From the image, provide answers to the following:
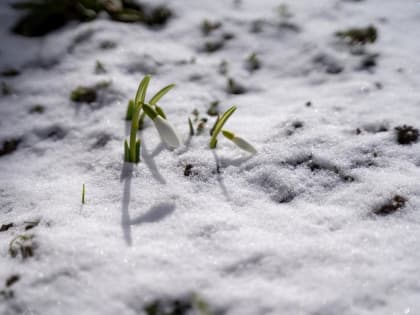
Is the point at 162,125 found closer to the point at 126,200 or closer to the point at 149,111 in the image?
the point at 149,111

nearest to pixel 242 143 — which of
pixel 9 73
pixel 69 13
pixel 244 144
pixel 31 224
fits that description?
pixel 244 144

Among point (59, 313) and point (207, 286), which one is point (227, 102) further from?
point (59, 313)

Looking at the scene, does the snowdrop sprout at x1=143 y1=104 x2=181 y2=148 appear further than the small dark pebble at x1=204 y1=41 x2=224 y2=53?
No

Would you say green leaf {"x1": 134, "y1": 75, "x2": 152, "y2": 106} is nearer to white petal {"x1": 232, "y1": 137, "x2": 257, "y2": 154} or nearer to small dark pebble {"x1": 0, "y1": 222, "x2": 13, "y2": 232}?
white petal {"x1": 232, "y1": 137, "x2": 257, "y2": 154}

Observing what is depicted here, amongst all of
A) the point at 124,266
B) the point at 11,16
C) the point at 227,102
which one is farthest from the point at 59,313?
the point at 11,16

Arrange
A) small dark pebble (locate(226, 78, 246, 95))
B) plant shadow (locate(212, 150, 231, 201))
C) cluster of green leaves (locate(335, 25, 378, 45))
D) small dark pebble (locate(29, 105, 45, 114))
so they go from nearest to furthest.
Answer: plant shadow (locate(212, 150, 231, 201)) → small dark pebble (locate(29, 105, 45, 114)) → small dark pebble (locate(226, 78, 246, 95)) → cluster of green leaves (locate(335, 25, 378, 45))

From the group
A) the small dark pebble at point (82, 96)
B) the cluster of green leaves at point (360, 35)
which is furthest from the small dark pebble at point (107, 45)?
the cluster of green leaves at point (360, 35)

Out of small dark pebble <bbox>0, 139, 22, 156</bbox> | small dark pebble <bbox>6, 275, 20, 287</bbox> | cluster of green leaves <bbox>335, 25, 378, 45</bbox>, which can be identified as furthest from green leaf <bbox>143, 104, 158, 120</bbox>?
cluster of green leaves <bbox>335, 25, 378, 45</bbox>
